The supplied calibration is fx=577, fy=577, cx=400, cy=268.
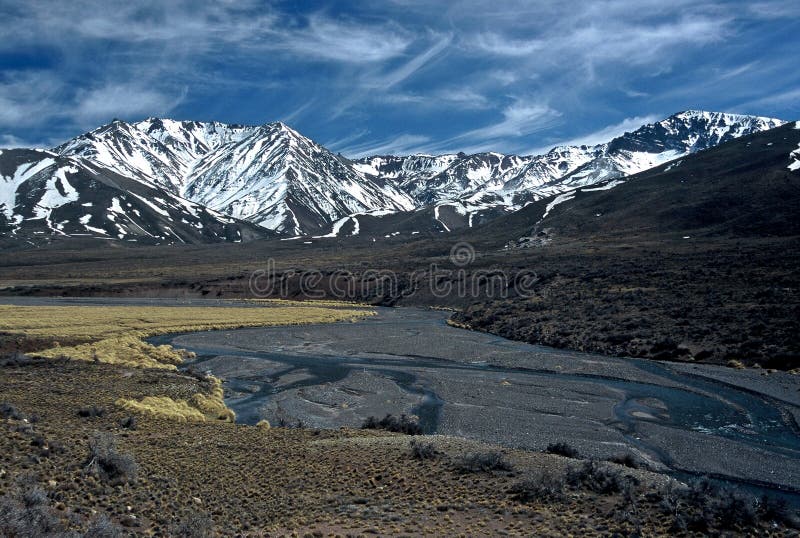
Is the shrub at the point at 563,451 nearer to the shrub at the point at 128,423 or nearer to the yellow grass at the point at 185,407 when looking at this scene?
the yellow grass at the point at 185,407

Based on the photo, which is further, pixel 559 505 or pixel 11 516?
pixel 559 505

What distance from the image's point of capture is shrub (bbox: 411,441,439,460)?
17.9 meters

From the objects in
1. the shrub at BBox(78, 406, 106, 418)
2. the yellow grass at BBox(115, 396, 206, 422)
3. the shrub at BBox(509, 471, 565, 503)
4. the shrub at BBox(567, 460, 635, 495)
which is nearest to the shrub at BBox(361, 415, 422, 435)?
the yellow grass at BBox(115, 396, 206, 422)

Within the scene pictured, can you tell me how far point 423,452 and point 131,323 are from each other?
178 feet

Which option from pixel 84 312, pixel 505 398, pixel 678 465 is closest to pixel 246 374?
pixel 505 398

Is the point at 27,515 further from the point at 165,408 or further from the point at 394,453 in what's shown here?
the point at 165,408

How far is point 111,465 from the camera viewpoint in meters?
14.7

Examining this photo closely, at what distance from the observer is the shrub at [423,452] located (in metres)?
17.9

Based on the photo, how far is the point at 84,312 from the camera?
72.3 metres

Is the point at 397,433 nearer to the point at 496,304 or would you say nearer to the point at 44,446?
the point at 44,446

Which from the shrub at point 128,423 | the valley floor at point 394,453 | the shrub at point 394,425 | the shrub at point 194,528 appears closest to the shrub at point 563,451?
the valley floor at point 394,453

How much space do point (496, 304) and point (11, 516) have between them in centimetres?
6339

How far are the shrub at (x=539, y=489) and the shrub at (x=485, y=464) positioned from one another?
4.47ft

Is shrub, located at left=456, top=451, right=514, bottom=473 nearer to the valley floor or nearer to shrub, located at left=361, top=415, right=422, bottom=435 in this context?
the valley floor
